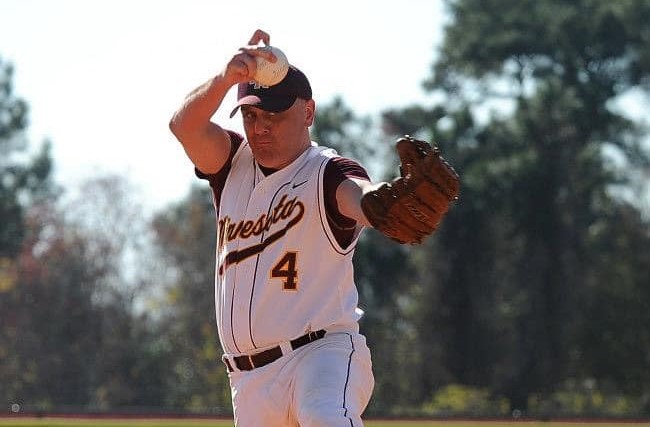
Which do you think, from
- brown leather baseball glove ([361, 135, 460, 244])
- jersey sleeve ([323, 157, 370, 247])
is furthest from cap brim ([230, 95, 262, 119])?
brown leather baseball glove ([361, 135, 460, 244])

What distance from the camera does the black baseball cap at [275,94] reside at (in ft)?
18.5

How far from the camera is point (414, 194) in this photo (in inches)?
196

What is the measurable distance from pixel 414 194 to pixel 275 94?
3.18 ft

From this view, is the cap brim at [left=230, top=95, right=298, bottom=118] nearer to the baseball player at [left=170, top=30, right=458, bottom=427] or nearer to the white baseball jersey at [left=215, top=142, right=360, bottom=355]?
the baseball player at [left=170, top=30, right=458, bottom=427]

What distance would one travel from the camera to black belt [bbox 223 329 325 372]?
5578mm

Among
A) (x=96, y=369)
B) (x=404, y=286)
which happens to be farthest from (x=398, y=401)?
(x=96, y=369)

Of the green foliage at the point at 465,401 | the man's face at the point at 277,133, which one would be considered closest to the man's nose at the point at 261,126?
the man's face at the point at 277,133

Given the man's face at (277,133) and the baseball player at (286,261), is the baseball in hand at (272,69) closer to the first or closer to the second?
the baseball player at (286,261)

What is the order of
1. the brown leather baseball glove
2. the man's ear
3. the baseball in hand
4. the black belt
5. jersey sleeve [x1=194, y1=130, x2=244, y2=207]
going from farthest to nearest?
1. jersey sleeve [x1=194, y1=130, x2=244, y2=207]
2. the man's ear
3. the black belt
4. the baseball in hand
5. the brown leather baseball glove

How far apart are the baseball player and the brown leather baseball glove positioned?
0.78 ft

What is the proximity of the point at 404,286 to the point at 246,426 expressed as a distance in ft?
128

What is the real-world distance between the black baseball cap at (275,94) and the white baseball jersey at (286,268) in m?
0.26

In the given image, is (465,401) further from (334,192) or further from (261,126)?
(334,192)

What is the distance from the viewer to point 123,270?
4550cm
